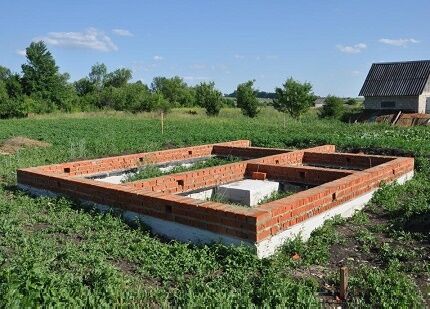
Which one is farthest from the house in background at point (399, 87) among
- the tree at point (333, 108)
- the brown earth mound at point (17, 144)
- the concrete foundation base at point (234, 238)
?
the concrete foundation base at point (234, 238)

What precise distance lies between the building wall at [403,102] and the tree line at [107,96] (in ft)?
16.2

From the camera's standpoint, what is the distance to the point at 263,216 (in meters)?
5.10

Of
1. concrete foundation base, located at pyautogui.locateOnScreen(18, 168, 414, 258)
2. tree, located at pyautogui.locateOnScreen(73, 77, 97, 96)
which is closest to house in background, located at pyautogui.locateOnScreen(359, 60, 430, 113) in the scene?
concrete foundation base, located at pyautogui.locateOnScreen(18, 168, 414, 258)

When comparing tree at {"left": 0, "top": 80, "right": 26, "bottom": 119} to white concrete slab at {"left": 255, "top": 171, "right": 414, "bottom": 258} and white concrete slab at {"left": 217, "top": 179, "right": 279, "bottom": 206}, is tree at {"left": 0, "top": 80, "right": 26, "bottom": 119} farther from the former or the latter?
white concrete slab at {"left": 255, "top": 171, "right": 414, "bottom": 258}

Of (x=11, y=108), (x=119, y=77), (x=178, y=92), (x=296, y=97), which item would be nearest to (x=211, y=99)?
(x=296, y=97)

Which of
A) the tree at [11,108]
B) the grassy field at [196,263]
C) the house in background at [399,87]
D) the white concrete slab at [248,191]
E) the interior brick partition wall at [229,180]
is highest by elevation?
the house in background at [399,87]

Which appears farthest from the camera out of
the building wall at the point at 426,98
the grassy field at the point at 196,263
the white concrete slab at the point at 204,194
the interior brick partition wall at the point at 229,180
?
the building wall at the point at 426,98

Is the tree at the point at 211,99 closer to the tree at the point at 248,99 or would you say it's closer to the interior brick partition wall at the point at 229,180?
the tree at the point at 248,99

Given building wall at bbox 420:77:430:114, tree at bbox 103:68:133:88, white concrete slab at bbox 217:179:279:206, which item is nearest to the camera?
white concrete slab at bbox 217:179:279:206

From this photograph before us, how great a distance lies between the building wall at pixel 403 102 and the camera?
31636mm

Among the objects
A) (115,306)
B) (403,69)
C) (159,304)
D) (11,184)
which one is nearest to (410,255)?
(159,304)

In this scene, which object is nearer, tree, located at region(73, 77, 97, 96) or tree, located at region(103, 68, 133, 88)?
Result: tree, located at region(73, 77, 97, 96)

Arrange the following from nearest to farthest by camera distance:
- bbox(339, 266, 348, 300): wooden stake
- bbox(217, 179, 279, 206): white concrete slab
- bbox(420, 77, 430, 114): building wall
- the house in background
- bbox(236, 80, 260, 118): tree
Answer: bbox(339, 266, 348, 300): wooden stake → bbox(217, 179, 279, 206): white concrete slab → bbox(420, 77, 430, 114): building wall → the house in background → bbox(236, 80, 260, 118): tree

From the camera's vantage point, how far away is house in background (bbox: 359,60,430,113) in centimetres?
3167
